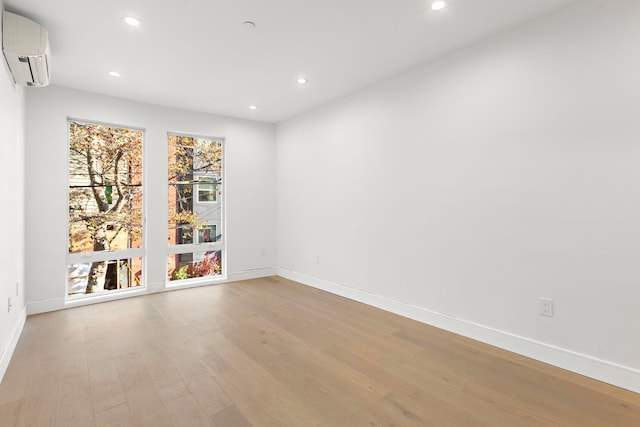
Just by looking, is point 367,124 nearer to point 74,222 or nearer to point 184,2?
point 184,2

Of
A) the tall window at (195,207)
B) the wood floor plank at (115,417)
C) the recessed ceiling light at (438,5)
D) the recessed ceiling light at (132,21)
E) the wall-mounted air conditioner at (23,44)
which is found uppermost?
the recessed ceiling light at (438,5)

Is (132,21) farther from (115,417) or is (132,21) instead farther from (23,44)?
(115,417)

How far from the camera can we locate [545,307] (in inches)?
94.9

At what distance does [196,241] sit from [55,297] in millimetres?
1776

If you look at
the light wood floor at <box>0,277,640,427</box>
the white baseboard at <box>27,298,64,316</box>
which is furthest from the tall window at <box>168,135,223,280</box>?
the light wood floor at <box>0,277,640,427</box>

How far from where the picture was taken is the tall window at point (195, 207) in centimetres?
466

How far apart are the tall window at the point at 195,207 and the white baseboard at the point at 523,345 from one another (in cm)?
255

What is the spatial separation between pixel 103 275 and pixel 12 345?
1574 mm

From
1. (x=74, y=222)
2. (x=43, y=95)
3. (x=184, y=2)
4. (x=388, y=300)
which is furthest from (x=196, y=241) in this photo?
(x=184, y=2)

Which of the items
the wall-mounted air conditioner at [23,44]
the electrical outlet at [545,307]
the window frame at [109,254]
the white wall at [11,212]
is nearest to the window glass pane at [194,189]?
the window frame at [109,254]

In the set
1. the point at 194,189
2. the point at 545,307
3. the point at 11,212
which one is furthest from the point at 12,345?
the point at 545,307

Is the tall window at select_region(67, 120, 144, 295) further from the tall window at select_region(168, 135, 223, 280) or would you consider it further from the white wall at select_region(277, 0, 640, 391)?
the white wall at select_region(277, 0, 640, 391)

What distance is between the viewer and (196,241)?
487 centimetres

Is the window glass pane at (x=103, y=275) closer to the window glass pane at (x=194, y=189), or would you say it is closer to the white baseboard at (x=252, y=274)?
the window glass pane at (x=194, y=189)
